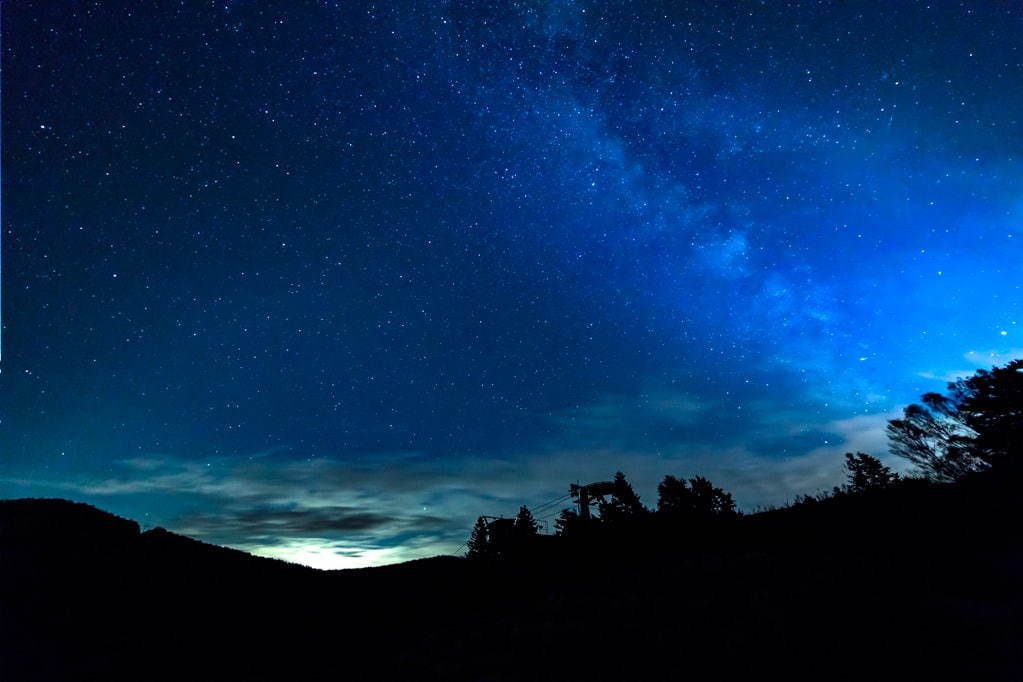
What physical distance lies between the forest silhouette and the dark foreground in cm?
5

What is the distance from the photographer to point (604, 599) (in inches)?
421

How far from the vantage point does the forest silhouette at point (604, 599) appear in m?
6.72

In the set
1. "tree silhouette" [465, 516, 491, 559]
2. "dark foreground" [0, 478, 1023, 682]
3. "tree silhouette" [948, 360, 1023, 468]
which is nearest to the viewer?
"dark foreground" [0, 478, 1023, 682]

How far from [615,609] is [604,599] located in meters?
0.88

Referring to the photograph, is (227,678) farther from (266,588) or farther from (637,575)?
(266,588)

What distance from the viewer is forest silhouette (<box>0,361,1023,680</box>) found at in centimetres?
672

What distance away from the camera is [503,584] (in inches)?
683

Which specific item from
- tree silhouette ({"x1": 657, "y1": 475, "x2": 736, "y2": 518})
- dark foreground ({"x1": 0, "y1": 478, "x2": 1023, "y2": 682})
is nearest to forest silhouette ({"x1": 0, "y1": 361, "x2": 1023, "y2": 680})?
dark foreground ({"x1": 0, "y1": 478, "x2": 1023, "y2": 682})

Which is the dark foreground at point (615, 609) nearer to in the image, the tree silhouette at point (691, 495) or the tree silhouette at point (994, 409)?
the tree silhouette at point (994, 409)

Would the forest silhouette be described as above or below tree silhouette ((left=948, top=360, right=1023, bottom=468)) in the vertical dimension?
below

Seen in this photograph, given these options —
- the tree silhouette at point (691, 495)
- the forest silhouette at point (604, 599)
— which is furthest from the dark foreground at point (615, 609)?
the tree silhouette at point (691, 495)

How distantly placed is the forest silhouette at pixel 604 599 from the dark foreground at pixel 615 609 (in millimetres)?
54

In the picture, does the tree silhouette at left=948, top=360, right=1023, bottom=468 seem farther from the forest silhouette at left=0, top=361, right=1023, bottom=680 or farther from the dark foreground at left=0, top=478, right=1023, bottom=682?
the dark foreground at left=0, top=478, right=1023, bottom=682

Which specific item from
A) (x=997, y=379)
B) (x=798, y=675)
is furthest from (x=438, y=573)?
(x=997, y=379)
